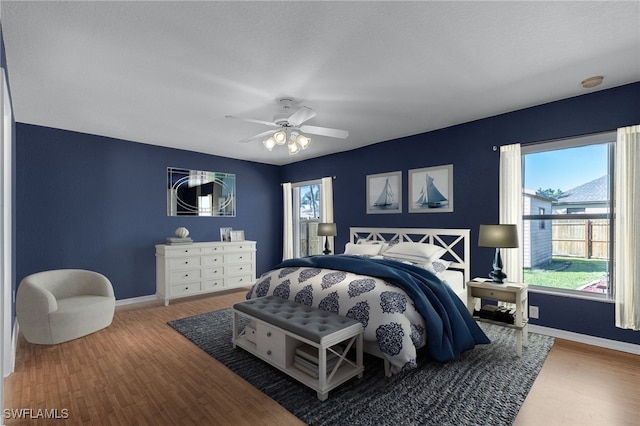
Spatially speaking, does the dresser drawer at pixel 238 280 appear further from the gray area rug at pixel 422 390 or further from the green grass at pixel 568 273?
the green grass at pixel 568 273

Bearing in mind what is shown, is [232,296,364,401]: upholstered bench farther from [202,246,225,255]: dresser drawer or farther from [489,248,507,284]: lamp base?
[202,246,225,255]: dresser drawer

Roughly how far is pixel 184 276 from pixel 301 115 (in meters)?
3.48

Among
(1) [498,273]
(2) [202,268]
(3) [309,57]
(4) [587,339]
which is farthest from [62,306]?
(4) [587,339]

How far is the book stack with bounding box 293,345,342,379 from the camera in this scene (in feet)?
8.11

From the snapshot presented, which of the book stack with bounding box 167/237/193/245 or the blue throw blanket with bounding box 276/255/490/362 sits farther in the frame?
the book stack with bounding box 167/237/193/245

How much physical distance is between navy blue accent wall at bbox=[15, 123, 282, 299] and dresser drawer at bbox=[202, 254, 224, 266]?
637 mm

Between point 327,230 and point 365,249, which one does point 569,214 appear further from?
point 327,230

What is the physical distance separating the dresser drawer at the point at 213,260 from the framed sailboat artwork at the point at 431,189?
3365 millimetres

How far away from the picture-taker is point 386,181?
5.26 metres

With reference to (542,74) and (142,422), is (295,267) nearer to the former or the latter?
(142,422)

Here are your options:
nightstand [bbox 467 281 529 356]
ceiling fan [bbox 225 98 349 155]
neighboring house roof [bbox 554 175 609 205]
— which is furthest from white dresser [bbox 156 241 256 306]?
neighboring house roof [bbox 554 175 609 205]

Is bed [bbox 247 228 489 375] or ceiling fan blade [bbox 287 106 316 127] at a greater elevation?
ceiling fan blade [bbox 287 106 316 127]

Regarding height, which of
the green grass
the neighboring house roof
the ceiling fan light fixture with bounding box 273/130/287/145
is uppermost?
the ceiling fan light fixture with bounding box 273/130/287/145

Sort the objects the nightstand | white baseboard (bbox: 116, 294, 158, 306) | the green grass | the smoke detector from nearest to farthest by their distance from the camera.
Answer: the smoke detector → the nightstand → the green grass → white baseboard (bbox: 116, 294, 158, 306)
